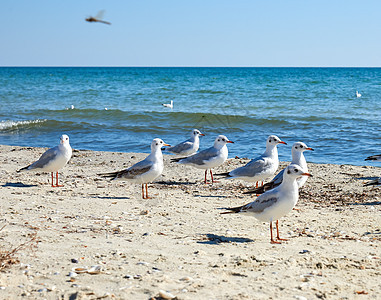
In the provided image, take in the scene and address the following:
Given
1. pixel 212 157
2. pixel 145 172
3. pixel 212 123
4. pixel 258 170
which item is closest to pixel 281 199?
pixel 258 170

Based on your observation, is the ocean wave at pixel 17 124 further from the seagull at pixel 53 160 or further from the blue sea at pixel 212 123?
the seagull at pixel 53 160

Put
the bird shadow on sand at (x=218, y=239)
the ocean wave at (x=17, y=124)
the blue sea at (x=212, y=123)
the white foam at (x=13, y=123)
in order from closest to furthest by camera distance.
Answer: the bird shadow on sand at (x=218, y=239) < the blue sea at (x=212, y=123) < the ocean wave at (x=17, y=124) < the white foam at (x=13, y=123)

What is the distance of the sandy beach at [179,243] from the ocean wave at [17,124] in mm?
11609

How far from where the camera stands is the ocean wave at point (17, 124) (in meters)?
21.1

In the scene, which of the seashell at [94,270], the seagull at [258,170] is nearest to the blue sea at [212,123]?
the seagull at [258,170]

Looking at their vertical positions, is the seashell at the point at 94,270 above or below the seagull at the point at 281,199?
below

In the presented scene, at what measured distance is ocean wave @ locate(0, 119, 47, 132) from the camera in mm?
21078

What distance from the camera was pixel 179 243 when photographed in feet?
19.8

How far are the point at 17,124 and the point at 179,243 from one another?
1740 cm

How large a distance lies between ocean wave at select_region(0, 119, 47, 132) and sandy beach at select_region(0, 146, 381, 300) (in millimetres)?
11609

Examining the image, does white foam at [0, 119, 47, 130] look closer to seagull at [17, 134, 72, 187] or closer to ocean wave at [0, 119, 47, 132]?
ocean wave at [0, 119, 47, 132]

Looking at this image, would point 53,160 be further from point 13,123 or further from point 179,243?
point 13,123

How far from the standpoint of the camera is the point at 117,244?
5.87 meters

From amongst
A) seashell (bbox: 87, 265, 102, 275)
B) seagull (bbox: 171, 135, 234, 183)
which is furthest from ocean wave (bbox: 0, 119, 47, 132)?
seashell (bbox: 87, 265, 102, 275)
